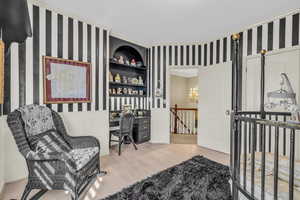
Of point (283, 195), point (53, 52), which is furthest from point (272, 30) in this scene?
point (53, 52)

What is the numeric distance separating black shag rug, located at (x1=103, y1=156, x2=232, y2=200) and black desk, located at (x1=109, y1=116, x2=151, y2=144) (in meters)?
1.52

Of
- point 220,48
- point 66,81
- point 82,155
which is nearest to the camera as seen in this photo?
point 82,155

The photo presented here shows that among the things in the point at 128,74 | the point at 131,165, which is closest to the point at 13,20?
the point at 131,165

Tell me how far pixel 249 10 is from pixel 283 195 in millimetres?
2686

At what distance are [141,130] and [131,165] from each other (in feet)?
4.29

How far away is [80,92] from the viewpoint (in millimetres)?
2889

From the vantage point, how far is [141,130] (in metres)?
4.00

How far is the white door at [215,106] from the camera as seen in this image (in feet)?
11.5

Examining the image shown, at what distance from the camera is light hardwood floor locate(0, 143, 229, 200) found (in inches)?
76.1

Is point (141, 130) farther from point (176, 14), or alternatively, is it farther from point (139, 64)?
point (176, 14)

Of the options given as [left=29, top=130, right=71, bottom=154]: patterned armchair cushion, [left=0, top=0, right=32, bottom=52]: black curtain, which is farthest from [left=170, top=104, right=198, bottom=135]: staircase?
[left=0, top=0, right=32, bottom=52]: black curtain

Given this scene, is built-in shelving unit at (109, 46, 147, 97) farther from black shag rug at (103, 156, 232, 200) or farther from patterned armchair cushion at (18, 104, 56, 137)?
black shag rug at (103, 156, 232, 200)

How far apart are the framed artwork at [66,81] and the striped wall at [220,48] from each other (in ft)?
6.46

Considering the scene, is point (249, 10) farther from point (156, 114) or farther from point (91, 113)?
point (91, 113)
